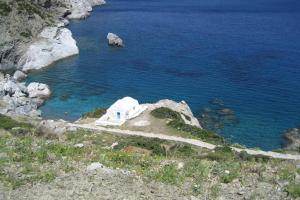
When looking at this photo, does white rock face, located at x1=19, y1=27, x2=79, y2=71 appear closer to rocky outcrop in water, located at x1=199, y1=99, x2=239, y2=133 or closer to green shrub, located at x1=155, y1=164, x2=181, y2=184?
rocky outcrop in water, located at x1=199, y1=99, x2=239, y2=133

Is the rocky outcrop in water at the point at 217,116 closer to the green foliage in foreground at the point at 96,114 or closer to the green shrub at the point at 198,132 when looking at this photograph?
the green shrub at the point at 198,132

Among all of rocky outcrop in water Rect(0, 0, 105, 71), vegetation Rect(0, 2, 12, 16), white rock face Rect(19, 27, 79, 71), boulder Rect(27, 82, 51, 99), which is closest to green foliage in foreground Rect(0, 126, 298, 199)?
boulder Rect(27, 82, 51, 99)

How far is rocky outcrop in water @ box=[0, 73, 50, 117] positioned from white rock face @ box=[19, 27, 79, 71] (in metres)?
12.9

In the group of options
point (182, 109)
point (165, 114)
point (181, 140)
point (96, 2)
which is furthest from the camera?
point (96, 2)

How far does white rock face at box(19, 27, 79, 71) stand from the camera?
9006cm

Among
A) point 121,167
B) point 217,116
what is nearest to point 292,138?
point 217,116

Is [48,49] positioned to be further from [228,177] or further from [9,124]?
[228,177]

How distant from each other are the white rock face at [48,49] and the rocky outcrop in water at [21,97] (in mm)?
12889

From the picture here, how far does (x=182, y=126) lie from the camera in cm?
5484

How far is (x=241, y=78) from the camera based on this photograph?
82.8 m

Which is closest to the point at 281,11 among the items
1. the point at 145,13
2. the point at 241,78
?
the point at 145,13

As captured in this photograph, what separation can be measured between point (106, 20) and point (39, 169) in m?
124

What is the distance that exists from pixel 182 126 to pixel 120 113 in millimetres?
8212

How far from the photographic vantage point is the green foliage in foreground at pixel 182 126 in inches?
2076
